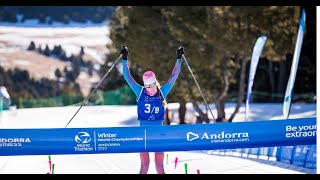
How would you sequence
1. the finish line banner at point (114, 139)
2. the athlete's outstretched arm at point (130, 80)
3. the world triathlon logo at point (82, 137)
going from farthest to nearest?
the world triathlon logo at point (82, 137) < the finish line banner at point (114, 139) < the athlete's outstretched arm at point (130, 80)

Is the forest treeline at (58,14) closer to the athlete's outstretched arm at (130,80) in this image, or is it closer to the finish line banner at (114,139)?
the finish line banner at (114,139)

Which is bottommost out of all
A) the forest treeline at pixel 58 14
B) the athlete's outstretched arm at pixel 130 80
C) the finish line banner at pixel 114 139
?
the finish line banner at pixel 114 139

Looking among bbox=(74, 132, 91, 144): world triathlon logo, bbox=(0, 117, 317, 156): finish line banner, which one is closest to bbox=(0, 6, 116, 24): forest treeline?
bbox=(0, 117, 317, 156): finish line banner

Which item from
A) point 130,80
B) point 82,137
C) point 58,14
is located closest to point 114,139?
point 82,137

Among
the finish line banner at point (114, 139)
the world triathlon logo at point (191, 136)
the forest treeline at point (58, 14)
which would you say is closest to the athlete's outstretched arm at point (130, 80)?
the finish line banner at point (114, 139)

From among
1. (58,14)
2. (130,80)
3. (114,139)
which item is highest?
(58,14)

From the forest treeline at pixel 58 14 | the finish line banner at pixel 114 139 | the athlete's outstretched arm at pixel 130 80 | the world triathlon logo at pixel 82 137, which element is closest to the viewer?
the athlete's outstretched arm at pixel 130 80

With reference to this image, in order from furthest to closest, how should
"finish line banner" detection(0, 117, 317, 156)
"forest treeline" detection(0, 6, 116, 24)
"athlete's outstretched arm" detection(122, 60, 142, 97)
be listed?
"forest treeline" detection(0, 6, 116, 24) → "finish line banner" detection(0, 117, 317, 156) → "athlete's outstretched arm" detection(122, 60, 142, 97)

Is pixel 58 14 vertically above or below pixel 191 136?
above

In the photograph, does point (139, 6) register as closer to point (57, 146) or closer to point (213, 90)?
point (213, 90)

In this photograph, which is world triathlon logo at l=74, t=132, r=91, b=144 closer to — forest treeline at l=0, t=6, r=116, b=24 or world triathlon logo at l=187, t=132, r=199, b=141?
world triathlon logo at l=187, t=132, r=199, b=141

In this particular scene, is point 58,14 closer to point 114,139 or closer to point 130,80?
point 114,139

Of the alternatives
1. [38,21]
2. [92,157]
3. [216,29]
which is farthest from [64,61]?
[92,157]

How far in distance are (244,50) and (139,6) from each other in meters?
5.40
